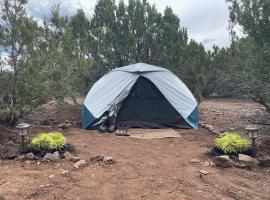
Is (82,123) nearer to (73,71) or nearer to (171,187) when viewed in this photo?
(73,71)

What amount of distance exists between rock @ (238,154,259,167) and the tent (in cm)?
372

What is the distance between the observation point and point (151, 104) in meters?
10.3

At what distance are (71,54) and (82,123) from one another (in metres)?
2.01

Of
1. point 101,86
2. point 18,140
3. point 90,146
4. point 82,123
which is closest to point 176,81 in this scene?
point 101,86

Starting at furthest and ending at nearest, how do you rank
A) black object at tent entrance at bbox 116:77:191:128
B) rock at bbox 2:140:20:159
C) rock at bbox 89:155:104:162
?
black object at tent entrance at bbox 116:77:191:128 < rock at bbox 2:140:20:159 < rock at bbox 89:155:104:162

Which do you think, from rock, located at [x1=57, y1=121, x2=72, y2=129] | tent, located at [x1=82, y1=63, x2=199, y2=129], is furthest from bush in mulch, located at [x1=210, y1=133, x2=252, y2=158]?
rock, located at [x1=57, y1=121, x2=72, y2=129]

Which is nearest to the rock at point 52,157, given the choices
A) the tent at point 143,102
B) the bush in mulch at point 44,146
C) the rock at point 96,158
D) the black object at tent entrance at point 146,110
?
the bush in mulch at point 44,146

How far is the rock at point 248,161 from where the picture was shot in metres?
5.95

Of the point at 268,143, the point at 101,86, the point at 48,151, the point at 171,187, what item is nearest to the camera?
the point at 171,187

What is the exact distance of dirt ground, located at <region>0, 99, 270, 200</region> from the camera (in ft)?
15.8

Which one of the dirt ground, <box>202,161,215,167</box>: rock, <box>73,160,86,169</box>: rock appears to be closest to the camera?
the dirt ground

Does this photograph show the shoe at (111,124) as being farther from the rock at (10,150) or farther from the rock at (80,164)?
the rock at (80,164)

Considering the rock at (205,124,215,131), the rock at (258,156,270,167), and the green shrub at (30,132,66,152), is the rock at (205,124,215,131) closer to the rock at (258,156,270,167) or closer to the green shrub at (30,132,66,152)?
the rock at (258,156,270,167)

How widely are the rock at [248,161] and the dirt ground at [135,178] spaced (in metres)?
0.12
